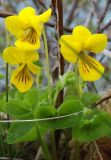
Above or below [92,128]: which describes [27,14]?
above

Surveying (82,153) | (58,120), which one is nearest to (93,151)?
(82,153)

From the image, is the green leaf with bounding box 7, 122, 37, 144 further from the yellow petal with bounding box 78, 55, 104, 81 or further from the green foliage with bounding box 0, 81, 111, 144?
the yellow petal with bounding box 78, 55, 104, 81

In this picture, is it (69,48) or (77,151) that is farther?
(77,151)

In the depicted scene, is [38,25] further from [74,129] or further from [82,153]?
[82,153]

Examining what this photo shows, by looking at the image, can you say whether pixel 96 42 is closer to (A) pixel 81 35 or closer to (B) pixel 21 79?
(A) pixel 81 35

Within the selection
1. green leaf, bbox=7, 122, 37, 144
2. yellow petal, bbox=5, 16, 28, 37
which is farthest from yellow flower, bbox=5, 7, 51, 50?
green leaf, bbox=7, 122, 37, 144

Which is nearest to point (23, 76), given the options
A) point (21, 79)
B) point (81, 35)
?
point (21, 79)
